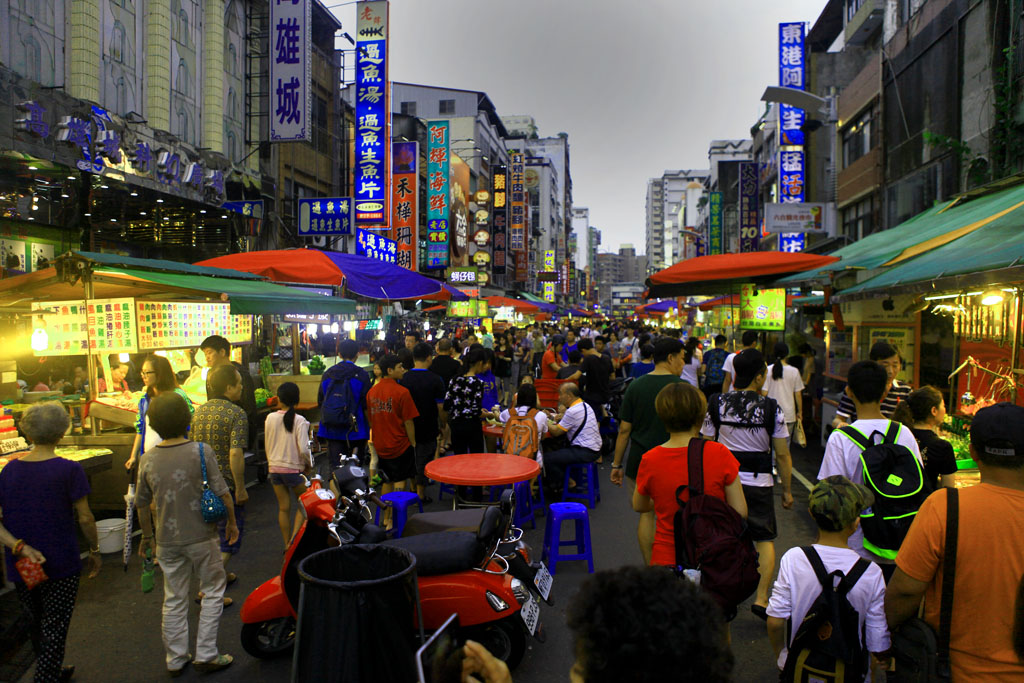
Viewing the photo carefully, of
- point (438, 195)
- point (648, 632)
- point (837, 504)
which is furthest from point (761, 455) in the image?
point (438, 195)

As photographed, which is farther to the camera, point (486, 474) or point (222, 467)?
point (486, 474)

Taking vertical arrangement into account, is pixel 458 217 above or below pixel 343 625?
above

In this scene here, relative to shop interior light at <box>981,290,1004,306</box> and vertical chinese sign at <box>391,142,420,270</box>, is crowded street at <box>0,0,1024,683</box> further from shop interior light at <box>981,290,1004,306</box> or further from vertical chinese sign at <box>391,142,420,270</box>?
vertical chinese sign at <box>391,142,420,270</box>

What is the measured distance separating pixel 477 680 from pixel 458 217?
35.6 metres

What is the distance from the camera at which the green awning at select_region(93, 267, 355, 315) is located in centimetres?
627

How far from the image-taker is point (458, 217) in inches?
1435

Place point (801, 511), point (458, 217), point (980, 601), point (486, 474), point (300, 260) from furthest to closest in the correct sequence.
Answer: point (458, 217) < point (300, 260) < point (801, 511) < point (486, 474) < point (980, 601)

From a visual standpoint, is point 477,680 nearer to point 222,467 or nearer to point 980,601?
point 980,601

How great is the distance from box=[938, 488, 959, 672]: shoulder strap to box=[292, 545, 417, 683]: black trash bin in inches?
92.3

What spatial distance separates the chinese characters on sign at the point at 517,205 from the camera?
47.0 metres

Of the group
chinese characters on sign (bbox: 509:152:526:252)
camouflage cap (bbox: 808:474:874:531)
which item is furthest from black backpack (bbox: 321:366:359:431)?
chinese characters on sign (bbox: 509:152:526:252)

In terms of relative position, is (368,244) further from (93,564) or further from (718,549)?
(718,549)

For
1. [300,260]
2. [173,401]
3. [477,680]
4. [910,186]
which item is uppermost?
[910,186]

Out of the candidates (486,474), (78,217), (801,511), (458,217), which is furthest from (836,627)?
(458,217)
